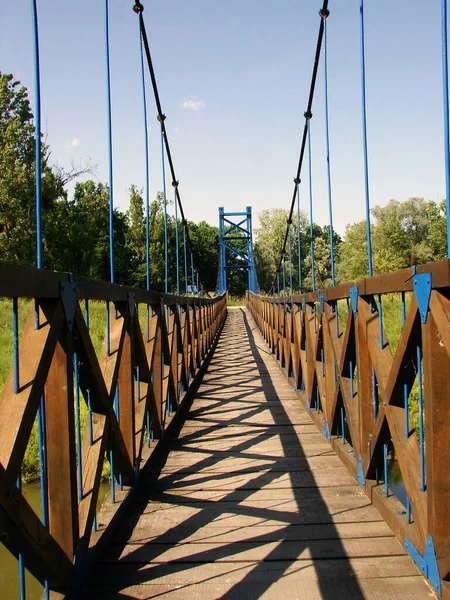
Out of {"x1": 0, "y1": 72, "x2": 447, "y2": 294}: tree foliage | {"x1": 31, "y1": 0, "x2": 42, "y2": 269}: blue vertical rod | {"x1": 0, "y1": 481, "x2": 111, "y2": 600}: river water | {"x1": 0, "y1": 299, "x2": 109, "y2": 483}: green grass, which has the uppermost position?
{"x1": 0, "y1": 72, "x2": 447, "y2": 294}: tree foliage

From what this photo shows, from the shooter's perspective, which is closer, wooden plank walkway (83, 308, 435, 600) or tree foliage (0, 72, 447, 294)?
wooden plank walkway (83, 308, 435, 600)

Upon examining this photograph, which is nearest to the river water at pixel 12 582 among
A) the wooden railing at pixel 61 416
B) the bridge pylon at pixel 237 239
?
the wooden railing at pixel 61 416

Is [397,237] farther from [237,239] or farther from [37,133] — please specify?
[37,133]

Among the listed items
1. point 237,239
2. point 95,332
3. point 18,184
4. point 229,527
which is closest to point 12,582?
point 229,527

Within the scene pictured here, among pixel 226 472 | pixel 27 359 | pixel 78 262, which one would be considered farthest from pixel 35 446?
pixel 78 262

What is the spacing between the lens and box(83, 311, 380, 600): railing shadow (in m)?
1.58

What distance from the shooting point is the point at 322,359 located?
3.09 meters

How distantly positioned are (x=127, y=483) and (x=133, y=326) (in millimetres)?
593

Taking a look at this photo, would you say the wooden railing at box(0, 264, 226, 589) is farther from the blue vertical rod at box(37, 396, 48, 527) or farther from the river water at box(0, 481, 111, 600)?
the river water at box(0, 481, 111, 600)

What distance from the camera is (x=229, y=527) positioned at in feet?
6.41

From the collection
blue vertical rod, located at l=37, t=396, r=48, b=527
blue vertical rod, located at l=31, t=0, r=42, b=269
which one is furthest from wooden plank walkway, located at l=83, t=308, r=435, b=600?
blue vertical rod, located at l=31, t=0, r=42, b=269

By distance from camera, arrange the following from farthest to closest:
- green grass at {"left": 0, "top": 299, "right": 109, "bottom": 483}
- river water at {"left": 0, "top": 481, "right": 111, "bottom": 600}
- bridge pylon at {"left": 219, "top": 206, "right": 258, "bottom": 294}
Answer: bridge pylon at {"left": 219, "top": 206, "right": 258, "bottom": 294} → green grass at {"left": 0, "top": 299, "right": 109, "bottom": 483} → river water at {"left": 0, "top": 481, "right": 111, "bottom": 600}

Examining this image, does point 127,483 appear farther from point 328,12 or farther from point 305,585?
point 328,12

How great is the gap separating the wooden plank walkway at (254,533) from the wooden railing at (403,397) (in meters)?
0.09
